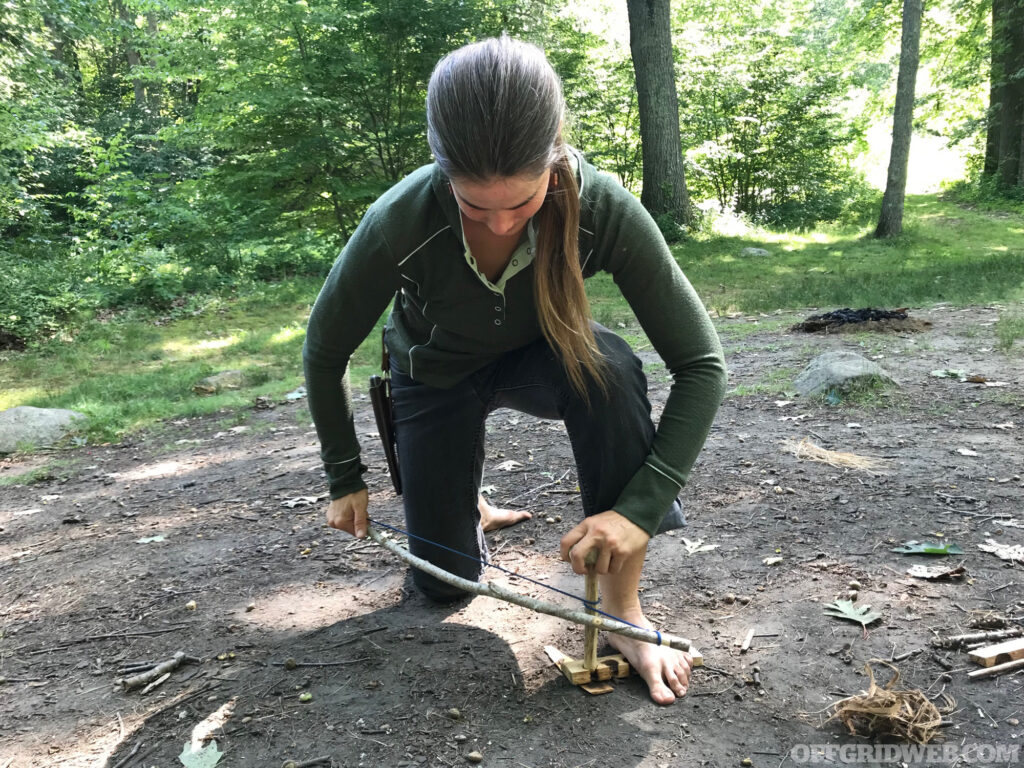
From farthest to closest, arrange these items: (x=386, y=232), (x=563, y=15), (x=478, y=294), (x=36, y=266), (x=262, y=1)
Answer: (x=563, y=15)
(x=36, y=266)
(x=262, y=1)
(x=478, y=294)
(x=386, y=232)

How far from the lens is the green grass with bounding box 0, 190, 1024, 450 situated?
595 cm

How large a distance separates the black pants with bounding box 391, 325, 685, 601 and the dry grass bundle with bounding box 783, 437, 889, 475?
1.42 m

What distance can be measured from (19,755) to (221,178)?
26.1 ft

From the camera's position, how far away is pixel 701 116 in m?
13.9

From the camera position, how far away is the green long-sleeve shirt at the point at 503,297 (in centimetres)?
184

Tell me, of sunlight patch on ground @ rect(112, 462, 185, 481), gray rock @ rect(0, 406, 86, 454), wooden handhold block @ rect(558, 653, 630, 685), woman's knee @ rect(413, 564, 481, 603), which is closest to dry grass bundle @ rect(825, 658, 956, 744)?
wooden handhold block @ rect(558, 653, 630, 685)

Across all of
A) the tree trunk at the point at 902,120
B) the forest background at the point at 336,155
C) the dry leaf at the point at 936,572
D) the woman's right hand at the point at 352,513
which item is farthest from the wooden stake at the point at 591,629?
the tree trunk at the point at 902,120

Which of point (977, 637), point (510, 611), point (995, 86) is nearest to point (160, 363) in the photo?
point (510, 611)

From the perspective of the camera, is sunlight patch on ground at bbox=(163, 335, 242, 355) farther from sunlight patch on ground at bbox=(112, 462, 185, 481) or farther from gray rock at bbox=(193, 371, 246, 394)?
sunlight patch on ground at bbox=(112, 462, 185, 481)

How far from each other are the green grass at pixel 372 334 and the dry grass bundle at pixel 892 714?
2.83 m

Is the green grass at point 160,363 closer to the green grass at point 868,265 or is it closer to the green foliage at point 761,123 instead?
the green grass at point 868,265

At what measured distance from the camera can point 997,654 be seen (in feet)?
5.86

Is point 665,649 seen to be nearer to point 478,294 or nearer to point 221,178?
point 478,294

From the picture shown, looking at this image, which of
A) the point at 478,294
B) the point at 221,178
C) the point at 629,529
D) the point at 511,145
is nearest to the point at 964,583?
the point at 629,529
